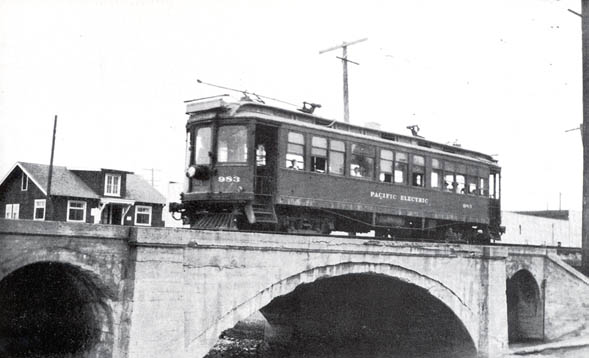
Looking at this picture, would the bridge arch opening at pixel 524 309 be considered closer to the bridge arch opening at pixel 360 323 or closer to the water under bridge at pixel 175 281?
the bridge arch opening at pixel 360 323

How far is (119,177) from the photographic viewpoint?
33.9 m

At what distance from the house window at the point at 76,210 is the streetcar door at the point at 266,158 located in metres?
20.2

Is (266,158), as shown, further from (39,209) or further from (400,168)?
(39,209)

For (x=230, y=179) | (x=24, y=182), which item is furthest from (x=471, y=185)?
(x=24, y=182)

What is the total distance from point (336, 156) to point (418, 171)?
3.77 meters

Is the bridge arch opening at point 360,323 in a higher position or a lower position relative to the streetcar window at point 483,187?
lower

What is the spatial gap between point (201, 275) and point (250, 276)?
1.18 m

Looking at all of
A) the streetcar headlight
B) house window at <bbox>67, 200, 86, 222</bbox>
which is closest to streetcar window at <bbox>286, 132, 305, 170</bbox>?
the streetcar headlight

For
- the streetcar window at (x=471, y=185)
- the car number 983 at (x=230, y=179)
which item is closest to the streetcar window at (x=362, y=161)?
→ the car number 983 at (x=230, y=179)

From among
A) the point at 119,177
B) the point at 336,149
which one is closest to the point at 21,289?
the point at 336,149

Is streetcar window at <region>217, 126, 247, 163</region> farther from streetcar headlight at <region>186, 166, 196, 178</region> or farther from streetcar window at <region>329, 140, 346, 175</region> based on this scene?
streetcar window at <region>329, 140, 346, 175</region>

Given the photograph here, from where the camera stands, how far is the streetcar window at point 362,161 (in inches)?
664

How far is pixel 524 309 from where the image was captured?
24.8m

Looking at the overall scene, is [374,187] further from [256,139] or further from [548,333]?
[548,333]
